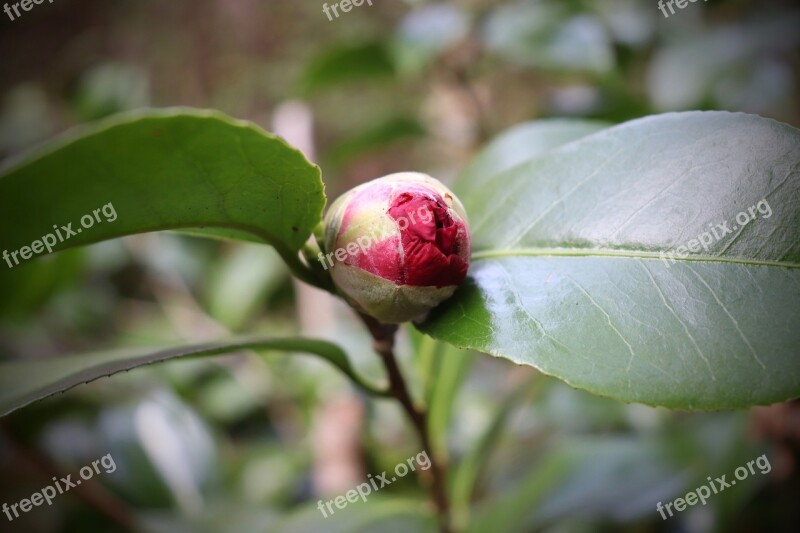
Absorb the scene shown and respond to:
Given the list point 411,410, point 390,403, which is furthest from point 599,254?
point 390,403

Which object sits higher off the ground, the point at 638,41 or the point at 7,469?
the point at 638,41

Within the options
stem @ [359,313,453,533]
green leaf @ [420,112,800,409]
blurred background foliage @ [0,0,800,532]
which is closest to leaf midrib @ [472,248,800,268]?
green leaf @ [420,112,800,409]

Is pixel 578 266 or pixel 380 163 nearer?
pixel 578 266

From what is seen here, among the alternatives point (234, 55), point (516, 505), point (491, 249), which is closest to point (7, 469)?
point (516, 505)

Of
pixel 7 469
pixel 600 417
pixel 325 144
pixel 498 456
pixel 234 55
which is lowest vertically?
pixel 498 456

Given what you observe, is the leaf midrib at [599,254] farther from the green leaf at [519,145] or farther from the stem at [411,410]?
the green leaf at [519,145]

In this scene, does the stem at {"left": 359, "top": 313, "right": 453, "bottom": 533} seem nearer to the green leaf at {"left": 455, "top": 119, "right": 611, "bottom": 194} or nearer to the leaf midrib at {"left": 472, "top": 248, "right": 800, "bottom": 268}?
the leaf midrib at {"left": 472, "top": 248, "right": 800, "bottom": 268}

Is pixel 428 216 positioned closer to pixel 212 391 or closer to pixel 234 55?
pixel 212 391

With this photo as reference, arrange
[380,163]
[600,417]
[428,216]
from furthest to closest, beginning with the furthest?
[380,163], [600,417], [428,216]

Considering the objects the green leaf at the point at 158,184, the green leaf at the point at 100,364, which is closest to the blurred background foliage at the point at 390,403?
the green leaf at the point at 100,364
